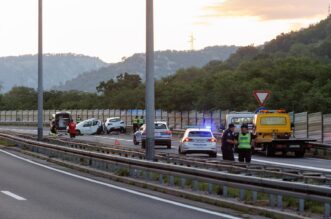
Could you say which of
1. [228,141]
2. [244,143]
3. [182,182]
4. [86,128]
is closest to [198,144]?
[228,141]

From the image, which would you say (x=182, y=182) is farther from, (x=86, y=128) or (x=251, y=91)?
(x=251, y=91)

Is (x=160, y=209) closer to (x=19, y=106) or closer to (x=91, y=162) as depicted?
(x=91, y=162)

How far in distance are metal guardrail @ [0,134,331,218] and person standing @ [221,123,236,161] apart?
362 cm

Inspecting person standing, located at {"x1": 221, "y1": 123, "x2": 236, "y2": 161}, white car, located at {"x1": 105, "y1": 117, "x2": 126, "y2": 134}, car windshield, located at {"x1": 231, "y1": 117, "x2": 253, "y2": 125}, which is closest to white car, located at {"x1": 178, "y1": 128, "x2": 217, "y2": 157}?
car windshield, located at {"x1": 231, "y1": 117, "x2": 253, "y2": 125}

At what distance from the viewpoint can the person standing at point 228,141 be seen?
2252 centimetres

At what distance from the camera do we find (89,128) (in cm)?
6638

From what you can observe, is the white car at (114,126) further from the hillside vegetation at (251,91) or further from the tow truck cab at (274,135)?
the tow truck cab at (274,135)

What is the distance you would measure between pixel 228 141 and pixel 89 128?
44668mm

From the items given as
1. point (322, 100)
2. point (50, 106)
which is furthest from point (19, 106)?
point (322, 100)

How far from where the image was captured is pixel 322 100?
71312 millimetres

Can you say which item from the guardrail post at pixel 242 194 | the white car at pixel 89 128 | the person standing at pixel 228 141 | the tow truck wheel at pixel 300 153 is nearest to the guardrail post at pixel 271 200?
the guardrail post at pixel 242 194

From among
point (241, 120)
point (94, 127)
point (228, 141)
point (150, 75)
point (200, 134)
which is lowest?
point (94, 127)

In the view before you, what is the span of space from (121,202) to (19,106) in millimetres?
127401

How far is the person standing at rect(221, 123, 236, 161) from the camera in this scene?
73.9 feet
